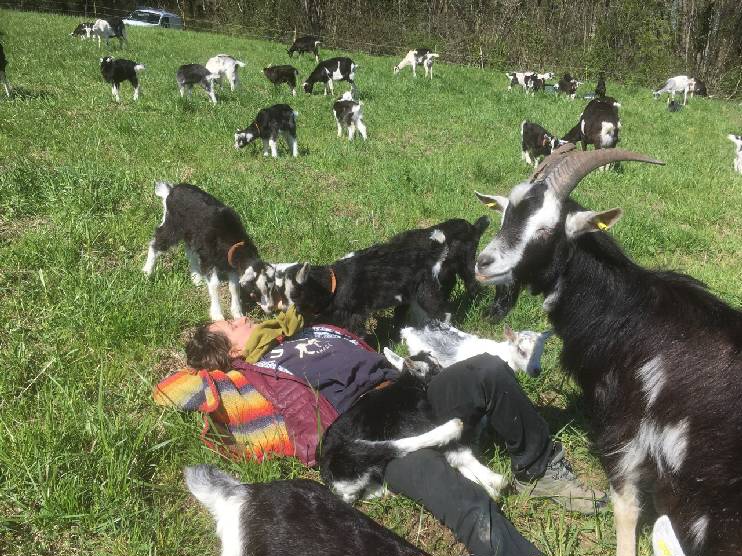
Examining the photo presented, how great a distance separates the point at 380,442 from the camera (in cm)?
284

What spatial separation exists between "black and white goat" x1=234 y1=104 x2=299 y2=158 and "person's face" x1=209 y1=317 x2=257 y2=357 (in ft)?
18.8

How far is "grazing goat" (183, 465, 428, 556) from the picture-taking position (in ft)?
6.31

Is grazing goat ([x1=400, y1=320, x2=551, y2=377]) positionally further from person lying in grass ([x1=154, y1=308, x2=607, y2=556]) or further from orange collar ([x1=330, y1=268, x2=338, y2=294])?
orange collar ([x1=330, y1=268, x2=338, y2=294])

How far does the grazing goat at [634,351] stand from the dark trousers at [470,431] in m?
0.34

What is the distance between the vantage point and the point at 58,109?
993 cm

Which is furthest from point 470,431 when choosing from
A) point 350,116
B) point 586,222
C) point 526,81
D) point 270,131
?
point 526,81

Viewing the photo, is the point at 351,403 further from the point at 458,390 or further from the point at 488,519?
the point at 488,519

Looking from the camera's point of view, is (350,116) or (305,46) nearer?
(350,116)

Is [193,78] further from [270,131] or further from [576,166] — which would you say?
[576,166]

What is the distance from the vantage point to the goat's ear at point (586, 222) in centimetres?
262

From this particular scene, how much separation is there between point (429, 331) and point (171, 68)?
14.8 m

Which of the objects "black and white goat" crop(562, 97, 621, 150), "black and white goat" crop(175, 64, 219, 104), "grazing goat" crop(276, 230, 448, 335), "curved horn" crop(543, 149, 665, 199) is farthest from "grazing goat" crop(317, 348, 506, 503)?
"black and white goat" crop(175, 64, 219, 104)

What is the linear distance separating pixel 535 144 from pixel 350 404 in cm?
819

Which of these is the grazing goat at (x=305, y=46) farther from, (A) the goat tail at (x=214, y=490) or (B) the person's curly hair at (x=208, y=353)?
(A) the goat tail at (x=214, y=490)
